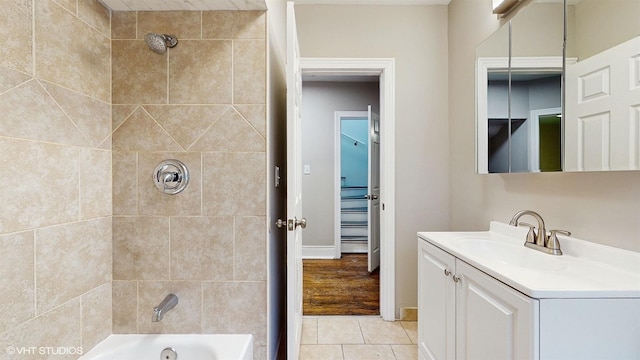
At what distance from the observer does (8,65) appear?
86cm

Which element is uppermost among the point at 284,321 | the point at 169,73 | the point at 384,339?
the point at 169,73

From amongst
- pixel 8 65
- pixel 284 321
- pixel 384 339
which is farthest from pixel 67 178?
pixel 384 339

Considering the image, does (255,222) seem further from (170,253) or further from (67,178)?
(67,178)

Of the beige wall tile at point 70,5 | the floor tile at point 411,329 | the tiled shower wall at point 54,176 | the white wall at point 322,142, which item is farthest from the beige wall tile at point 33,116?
the white wall at point 322,142

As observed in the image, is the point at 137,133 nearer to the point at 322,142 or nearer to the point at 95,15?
the point at 95,15

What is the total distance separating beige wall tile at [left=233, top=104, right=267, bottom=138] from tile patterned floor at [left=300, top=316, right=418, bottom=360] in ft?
4.86

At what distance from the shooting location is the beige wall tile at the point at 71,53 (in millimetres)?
967

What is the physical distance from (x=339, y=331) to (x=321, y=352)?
291 millimetres

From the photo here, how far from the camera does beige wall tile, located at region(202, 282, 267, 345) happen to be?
1305 millimetres

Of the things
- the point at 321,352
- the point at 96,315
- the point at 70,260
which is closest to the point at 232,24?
the point at 70,260

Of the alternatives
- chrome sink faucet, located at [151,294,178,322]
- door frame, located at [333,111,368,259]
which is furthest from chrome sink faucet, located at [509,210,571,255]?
door frame, located at [333,111,368,259]

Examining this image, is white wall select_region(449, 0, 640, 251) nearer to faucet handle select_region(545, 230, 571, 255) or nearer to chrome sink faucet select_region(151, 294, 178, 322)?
faucet handle select_region(545, 230, 571, 255)

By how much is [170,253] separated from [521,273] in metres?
1.38

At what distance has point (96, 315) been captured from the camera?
4.00 feet
